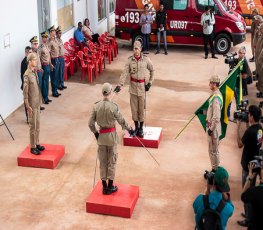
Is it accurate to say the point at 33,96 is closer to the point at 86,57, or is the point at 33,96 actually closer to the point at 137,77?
the point at 137,77

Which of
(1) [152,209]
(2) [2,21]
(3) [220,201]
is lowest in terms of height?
(1) [152,209]

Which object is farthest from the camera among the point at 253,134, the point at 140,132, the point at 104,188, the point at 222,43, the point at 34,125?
the point at 222,43

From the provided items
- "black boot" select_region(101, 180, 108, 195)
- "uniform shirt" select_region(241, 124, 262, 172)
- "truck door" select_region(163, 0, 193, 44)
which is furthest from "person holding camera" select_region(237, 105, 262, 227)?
"truck door" select_region(163, 0, 193, 44)

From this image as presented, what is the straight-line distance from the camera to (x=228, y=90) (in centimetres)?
864

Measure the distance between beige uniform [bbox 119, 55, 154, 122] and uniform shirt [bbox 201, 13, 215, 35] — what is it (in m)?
7.29

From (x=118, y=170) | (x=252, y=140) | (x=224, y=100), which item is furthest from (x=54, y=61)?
(x=252, y=140)

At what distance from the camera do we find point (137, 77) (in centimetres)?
947

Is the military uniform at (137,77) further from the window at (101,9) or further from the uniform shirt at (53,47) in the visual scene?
the window at (101,9)

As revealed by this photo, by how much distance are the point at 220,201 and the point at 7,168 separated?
501 centimetres

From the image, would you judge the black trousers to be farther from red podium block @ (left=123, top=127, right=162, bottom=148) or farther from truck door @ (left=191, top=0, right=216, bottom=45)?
red podium block @ (left=123, top=127, right=162, bottom=148)

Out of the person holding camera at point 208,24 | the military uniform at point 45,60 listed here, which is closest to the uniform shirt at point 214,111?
the military uniform at point 45,60

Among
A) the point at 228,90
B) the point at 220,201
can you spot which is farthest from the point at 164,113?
the point at 220,201

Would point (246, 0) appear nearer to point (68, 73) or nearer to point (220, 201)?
point (68, 73)

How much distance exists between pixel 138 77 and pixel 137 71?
123mm
